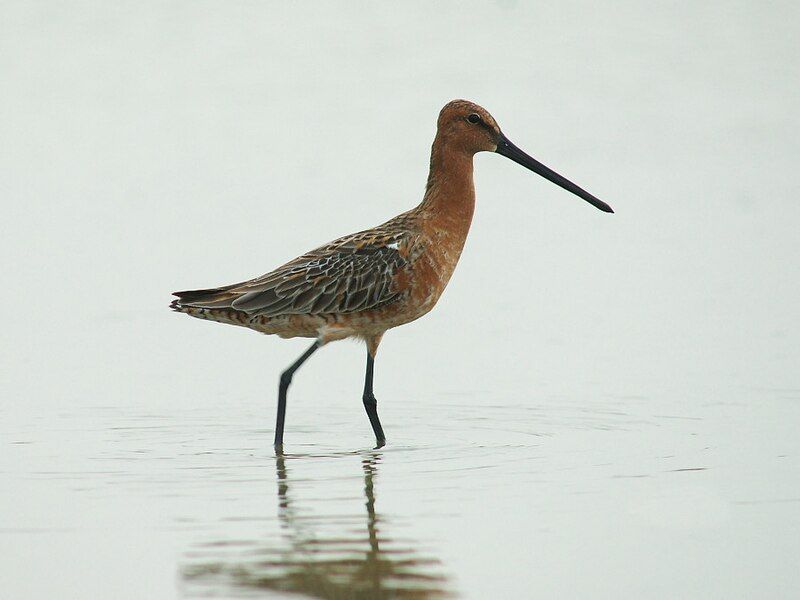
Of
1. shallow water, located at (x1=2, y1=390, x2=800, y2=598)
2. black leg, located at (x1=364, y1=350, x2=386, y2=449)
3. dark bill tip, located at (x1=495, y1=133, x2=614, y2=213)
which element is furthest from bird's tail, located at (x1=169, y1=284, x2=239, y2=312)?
dark bill tip, located at (x1=495, y1=133, x2=614, y2=213)

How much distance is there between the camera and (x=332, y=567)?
5621 millimetres

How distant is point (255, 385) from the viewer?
33.7 feet

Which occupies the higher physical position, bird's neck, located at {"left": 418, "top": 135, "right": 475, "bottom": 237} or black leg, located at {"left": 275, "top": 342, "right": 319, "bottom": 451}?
bird's neck, located at {"left": 418, "top": 135, "right": 475, "bottom": 237}

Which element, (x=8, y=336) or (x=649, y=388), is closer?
(x=649, y=388)

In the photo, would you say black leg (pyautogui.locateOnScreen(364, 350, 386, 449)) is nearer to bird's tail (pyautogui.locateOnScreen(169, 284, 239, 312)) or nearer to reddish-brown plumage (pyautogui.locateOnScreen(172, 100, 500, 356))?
reddish-brown plumage (pyautogui.locateOnScreen(172, 100, 500, 356))

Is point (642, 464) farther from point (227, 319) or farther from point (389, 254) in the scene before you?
point (227, 319)

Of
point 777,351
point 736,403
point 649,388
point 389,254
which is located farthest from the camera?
point 777,351

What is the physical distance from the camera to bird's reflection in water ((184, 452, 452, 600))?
17.6ft

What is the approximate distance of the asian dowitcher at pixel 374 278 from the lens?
28.2 ft

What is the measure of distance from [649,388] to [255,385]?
2.67 metres

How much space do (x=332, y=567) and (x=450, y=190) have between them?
3760 millimetres

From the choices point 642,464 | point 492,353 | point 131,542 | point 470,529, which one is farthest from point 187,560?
point 492,353

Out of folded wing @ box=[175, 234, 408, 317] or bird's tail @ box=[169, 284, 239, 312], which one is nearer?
folded wing @ box=[175, 234, 408, 317]

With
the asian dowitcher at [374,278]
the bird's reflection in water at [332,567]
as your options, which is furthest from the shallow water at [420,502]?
the asian dowitcher at [374,278]
